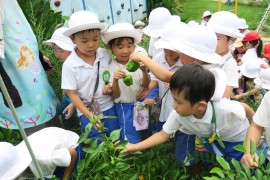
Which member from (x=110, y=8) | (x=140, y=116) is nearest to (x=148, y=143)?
(x=140, y=116)

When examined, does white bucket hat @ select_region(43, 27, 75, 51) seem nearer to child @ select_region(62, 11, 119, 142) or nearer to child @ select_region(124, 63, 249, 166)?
child @ select_region(62, 11, 119, 142)

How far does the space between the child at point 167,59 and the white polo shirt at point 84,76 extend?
0.41 m

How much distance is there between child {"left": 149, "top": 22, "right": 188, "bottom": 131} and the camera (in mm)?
2238

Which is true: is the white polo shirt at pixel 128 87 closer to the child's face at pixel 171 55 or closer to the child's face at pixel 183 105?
the child's face at pixel 171 55

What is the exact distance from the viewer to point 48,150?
1.93 m

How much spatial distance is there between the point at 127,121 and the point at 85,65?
58 centimetres

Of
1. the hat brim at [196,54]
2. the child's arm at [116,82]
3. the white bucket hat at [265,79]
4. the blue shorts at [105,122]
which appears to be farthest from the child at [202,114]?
the white bucket hat at [265,79]

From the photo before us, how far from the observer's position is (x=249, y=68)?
3.50m

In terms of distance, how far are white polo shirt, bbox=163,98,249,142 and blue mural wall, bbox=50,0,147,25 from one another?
4.74 metres

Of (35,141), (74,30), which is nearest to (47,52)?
(74,30)

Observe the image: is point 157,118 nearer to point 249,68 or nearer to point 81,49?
point 81,49

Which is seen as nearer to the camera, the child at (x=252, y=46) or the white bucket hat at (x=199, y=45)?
the white bucket hat at (x=199, y=45)

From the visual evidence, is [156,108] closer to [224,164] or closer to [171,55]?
[171,55]

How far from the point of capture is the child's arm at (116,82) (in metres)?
2.24
